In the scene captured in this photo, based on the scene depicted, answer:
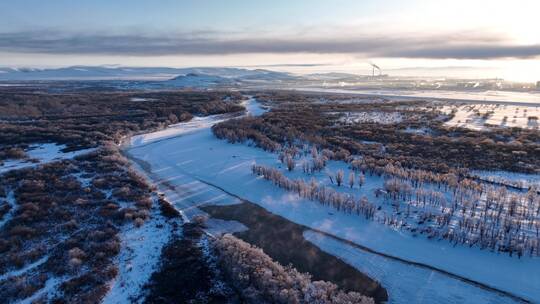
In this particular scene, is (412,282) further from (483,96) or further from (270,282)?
(483,96)

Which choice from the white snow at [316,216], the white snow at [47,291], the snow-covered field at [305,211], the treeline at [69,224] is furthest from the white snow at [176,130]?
the white snow at [47,291]

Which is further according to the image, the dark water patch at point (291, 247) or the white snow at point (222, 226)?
the white snow at point (222, 226)

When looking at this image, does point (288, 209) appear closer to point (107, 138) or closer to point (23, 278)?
point (23, 278)

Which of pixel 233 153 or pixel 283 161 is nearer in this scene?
pixel 283 161

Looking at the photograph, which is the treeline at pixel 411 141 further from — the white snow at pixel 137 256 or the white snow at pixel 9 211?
the white snow at pixel 9 211

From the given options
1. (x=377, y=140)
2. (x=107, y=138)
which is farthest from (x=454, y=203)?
(x=107, y=138)

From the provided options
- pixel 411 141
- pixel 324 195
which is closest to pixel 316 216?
pixel 324 195
